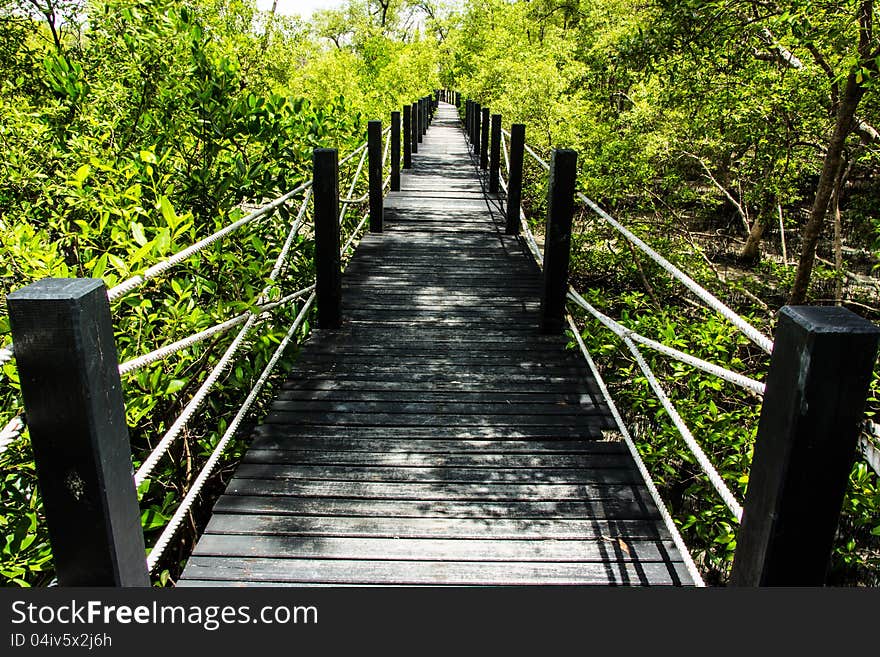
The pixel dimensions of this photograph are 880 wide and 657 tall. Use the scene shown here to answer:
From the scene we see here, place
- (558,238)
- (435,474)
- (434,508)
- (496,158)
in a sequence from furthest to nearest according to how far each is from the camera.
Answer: (496,158)
(558,238)
(435,474)
(434,508)

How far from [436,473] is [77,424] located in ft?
5.60

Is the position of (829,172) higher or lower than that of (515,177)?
higher

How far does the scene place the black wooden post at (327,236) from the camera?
3951 mm

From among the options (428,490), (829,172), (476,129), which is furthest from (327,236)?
(476,129)

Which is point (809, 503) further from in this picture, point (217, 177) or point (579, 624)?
point (217, 177)

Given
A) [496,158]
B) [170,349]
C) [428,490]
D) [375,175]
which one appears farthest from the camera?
[496,158]

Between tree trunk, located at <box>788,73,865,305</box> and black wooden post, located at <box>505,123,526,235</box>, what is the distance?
3.21 meters

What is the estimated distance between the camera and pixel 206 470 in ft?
8.18

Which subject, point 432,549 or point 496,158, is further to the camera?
point 496,158

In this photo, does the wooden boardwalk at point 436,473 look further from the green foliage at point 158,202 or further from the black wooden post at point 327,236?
the green foliage at point 158,202

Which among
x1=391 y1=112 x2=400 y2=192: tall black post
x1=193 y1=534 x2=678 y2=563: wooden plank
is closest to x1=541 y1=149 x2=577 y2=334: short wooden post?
x1=193 y1=534 x2=678 y2=563: wooden plank

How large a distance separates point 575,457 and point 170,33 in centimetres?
320

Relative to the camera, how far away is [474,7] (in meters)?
34.4

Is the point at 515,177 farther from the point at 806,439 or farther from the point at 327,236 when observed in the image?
the point at 806,439
